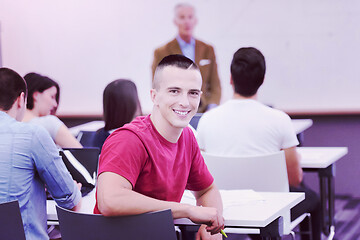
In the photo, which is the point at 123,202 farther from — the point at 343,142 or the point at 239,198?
the point at 343,142

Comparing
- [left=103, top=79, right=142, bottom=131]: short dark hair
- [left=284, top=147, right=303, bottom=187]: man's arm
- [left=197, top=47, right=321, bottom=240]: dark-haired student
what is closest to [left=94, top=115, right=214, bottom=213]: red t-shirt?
[left=197, top=47, right=321, bottom=240]: dark-haired student

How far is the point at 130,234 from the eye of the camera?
1867mm

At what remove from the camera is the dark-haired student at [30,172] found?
229 centimetres

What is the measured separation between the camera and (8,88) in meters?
2.40

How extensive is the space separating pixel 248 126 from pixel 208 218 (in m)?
1.20

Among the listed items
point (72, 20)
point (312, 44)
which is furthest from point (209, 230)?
point (72, 20)

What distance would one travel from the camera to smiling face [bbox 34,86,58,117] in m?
3.85

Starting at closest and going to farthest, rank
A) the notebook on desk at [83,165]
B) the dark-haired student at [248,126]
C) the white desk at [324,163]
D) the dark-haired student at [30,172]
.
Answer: the dark-haired student at [30,172]
the notebook on desk at [83,165]
the dark-haired student at [248,126]
the white desk at [324,163]

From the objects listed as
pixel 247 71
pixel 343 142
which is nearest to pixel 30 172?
pixel 247 71

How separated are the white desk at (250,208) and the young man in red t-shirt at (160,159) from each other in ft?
Result: 0.24

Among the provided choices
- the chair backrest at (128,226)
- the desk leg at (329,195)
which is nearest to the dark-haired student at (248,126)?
the desk leg at (329,195)

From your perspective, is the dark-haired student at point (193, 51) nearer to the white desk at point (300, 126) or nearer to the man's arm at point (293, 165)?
the white desk at point (300, 126)

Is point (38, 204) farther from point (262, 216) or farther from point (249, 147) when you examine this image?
point (249, 147)

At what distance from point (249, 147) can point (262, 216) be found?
100cm
